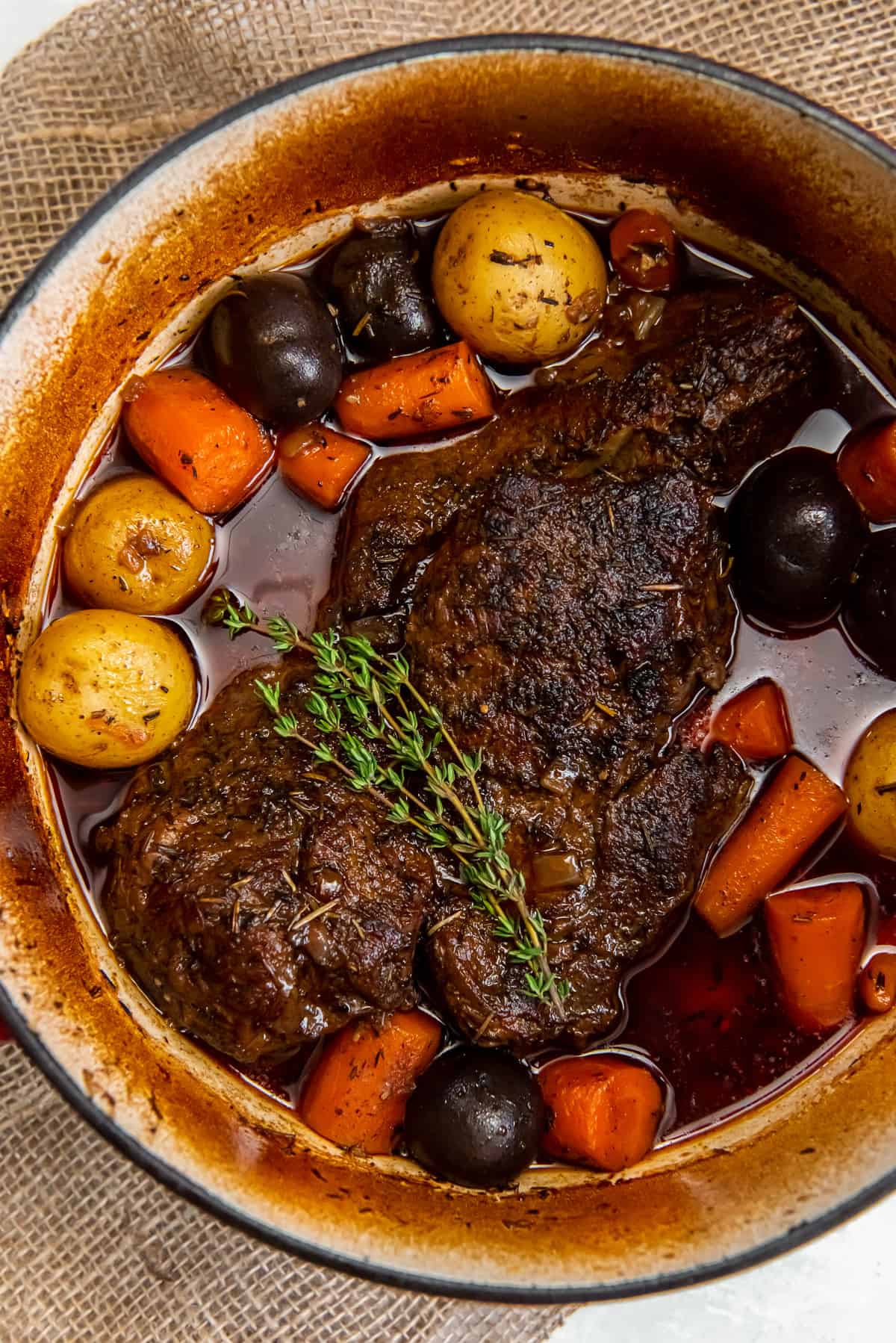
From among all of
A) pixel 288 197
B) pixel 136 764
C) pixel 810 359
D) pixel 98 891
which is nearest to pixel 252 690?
pixel 136 764

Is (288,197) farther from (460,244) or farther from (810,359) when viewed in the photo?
(810,359)

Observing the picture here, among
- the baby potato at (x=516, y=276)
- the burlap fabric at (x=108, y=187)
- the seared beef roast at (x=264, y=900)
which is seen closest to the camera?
the seared beef roast at (x=264, y=900)

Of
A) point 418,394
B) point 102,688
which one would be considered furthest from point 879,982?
point 102,688

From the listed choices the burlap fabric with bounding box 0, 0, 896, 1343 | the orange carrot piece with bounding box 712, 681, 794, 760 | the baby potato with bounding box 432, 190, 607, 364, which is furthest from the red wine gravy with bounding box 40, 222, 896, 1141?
the burlap fabric with bounding box 0, 0, 896, 1343

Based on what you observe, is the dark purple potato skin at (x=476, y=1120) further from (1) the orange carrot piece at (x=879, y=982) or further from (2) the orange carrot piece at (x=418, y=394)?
(2) the orange carrot piece at (x=418, y=394)

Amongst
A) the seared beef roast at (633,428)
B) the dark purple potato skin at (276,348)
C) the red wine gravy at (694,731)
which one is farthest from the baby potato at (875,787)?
the dark purple potato skin at (276,348)

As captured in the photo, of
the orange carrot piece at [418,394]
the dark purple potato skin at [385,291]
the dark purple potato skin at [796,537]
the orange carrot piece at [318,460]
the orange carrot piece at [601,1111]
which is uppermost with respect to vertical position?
the dark purple potato skin at [385,291]

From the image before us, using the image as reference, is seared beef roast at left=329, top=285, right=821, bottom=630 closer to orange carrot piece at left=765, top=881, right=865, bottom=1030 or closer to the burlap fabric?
the burlap fabric
